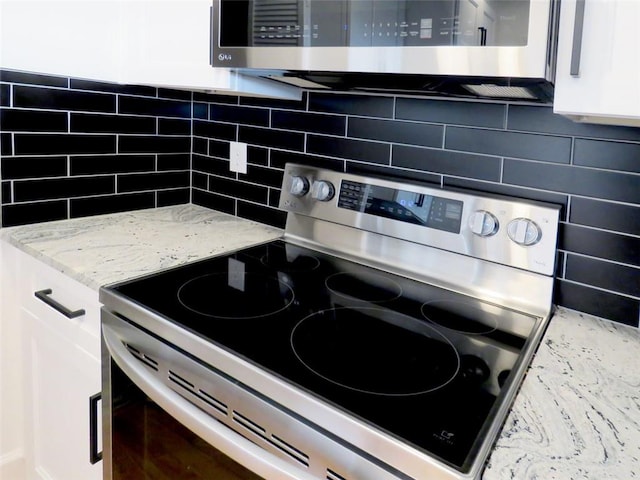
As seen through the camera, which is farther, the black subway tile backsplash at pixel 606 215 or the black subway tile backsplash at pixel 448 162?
the black subway tile backsplash at pixel 448 162

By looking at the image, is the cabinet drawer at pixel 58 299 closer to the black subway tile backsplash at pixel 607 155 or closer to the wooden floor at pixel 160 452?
the wooden floor at pixel 160 452

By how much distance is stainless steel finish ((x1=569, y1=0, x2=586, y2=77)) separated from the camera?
75cm

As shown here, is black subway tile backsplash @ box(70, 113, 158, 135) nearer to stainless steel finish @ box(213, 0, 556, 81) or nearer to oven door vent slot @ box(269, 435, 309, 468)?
stainless steel finish @ box(213, 0, 556, 81)

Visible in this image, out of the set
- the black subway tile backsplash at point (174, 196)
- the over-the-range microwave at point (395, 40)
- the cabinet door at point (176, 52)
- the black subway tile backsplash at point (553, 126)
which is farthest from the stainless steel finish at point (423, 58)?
the black subway tile backsplash at point (174, 196)

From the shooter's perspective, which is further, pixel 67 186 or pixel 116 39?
pixel 67 186

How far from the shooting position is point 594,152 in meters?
1.07

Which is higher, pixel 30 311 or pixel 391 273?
pixel 391 273

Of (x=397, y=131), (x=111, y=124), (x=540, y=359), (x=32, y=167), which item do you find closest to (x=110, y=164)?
(x=111, y=124)

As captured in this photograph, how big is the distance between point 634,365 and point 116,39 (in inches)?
57.6

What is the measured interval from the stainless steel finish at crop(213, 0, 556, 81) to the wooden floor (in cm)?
74

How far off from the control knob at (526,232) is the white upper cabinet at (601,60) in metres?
0.36

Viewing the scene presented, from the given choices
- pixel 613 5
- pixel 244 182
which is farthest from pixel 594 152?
pixel 244 182

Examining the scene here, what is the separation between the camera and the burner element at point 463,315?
1.04 metres

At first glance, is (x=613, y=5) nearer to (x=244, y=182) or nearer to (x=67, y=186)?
(x=244, y=182)
